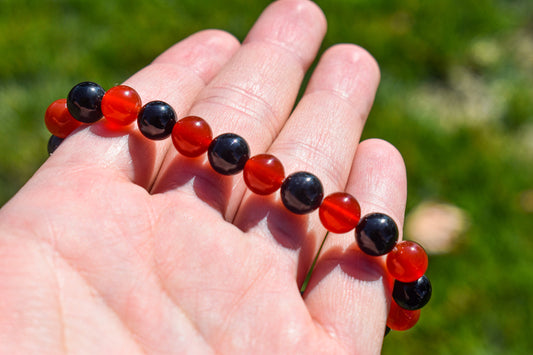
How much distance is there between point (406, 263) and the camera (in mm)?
2131

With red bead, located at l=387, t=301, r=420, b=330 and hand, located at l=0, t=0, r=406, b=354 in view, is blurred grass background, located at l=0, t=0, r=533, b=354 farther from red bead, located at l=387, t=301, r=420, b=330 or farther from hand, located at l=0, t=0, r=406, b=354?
hand, located at l=0, t=0, r=406, b=354

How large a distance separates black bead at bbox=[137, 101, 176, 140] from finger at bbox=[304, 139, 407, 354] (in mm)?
889

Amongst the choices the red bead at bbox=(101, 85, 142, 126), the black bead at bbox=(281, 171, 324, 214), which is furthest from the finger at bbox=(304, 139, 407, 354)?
the red bead at bbox=(101, 85, 142, 126)

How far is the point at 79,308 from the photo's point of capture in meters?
1.77

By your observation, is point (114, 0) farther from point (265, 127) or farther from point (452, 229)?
point (452, 229)

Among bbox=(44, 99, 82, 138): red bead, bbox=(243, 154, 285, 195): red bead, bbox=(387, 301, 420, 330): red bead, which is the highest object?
bbox=(243, 154, 285, 195): red bead

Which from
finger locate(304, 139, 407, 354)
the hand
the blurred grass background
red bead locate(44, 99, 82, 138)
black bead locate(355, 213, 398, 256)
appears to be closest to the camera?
the hand

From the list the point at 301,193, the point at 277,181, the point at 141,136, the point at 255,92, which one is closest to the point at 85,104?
the point at 141,136

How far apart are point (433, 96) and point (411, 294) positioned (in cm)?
225

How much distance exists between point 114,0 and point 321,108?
96.7 inches

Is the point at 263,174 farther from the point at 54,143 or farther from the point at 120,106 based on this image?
the point at 54,143

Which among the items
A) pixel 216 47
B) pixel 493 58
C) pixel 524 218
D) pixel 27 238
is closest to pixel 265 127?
pixel 216 47

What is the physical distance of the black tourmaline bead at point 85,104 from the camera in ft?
7.63

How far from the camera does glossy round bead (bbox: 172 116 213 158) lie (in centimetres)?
225
